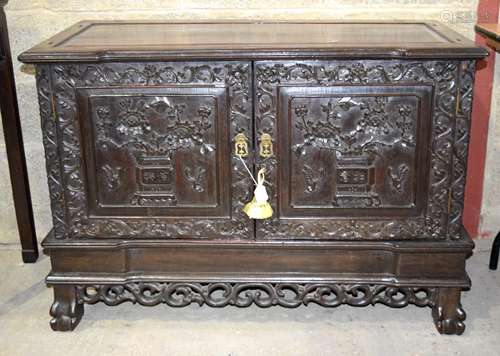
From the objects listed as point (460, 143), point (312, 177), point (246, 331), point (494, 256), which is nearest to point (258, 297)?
point (246, 331)

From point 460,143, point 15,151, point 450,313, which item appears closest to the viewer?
point 460,143

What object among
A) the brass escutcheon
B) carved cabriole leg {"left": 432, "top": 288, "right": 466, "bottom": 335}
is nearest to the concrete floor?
carved cabriole leg {"left": 432, "top": 288, "right": 466, "bottom": 335}

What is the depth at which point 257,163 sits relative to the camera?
76.9 inches

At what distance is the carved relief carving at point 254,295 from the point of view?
2.09 m

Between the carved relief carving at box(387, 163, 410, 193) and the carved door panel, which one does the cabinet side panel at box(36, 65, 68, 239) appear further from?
the carved relief carving at box(387, 163, 410, 193)

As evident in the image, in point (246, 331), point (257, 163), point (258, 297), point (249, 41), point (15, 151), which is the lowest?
point (246, 331)

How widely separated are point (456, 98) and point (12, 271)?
172 cm

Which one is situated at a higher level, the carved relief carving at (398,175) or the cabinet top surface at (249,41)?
the cabinet top surface at (249,41)

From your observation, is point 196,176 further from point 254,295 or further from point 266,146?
point 254,295

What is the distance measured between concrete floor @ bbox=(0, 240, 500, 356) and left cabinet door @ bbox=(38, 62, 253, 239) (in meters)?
0.33

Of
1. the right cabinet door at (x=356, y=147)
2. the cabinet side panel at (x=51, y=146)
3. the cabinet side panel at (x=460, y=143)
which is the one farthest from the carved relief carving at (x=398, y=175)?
the cabinet side panel at (x=51, y=146)

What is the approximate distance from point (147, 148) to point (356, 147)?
0.60 m

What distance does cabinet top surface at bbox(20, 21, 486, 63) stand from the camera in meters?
1.82

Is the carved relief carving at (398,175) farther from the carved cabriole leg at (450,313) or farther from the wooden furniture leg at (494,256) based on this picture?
the wooden furniture leg at (494,256)
